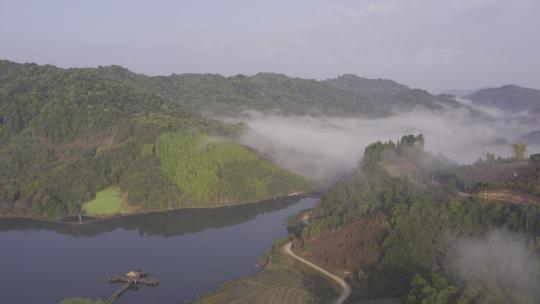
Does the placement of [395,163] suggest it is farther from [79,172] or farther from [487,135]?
[487,135]

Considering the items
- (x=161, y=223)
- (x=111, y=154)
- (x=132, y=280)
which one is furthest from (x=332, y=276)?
(x=111, y=154)

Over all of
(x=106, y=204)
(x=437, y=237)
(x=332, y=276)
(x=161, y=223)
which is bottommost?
(x=161, y=223)

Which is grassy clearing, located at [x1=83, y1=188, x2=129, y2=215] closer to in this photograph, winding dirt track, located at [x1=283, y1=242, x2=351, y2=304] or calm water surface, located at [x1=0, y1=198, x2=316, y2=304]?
calm water surface, located at [x1=0, y1=198, x2=316, y2=304]

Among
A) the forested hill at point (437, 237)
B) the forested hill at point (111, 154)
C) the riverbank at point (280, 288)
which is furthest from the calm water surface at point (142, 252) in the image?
the forested hill at point (437, 237)

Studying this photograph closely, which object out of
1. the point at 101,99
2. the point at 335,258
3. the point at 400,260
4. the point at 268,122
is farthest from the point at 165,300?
the point at 268,122

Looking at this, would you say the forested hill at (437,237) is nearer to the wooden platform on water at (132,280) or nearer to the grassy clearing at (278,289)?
the grassy clearing at (278,289)

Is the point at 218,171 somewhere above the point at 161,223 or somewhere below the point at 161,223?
above

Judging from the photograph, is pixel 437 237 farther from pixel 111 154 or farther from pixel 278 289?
pixel 111 154
